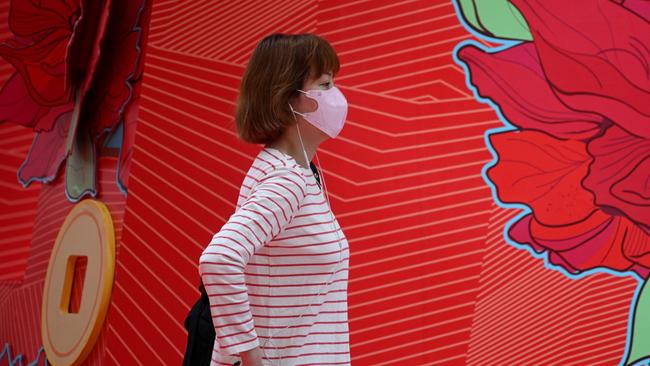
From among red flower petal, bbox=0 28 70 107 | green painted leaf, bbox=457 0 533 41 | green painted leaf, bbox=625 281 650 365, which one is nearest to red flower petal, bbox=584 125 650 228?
green painted leaf, bbox=625 281 650 365

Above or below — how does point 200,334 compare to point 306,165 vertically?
below

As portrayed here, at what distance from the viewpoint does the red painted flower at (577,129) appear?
2.72m

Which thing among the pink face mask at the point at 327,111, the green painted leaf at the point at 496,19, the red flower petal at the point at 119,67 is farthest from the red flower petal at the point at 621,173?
the red flower petal at the point at 119,67

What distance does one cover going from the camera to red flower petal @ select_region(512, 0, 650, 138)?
2779mm

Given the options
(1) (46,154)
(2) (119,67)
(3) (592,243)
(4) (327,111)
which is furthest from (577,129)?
(1) (46,154)

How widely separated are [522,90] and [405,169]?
495mm

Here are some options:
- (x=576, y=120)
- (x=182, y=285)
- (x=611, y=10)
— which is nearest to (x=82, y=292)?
(x=182, y=285)

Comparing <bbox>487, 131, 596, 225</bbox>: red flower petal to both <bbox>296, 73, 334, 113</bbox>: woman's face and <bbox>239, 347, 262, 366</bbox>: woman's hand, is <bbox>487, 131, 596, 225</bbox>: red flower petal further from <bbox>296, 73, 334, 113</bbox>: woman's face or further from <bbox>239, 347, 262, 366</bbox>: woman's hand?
<bbox>239, 347, 262, 366</bbox>: woman's hand

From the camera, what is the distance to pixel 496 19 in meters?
2.72

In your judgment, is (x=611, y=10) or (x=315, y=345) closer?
(x=315, y=345)

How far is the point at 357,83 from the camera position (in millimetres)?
2619

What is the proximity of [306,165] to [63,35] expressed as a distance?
171 cm

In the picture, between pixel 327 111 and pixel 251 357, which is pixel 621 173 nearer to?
pixel 327 111

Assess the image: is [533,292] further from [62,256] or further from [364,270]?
[62,256]
